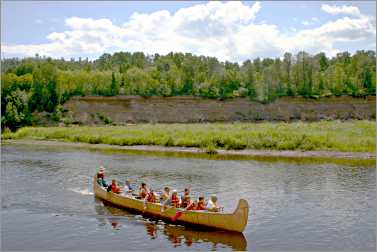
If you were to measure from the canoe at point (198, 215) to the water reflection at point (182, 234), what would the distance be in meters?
0.29

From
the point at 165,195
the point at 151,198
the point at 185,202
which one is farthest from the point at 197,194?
the point at 185,202

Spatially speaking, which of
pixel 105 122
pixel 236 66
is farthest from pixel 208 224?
pixel 236 66

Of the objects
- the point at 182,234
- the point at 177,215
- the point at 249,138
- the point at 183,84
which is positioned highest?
the point at 183,84

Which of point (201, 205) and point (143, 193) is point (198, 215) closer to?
point (201, 205)

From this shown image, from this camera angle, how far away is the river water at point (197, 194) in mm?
20688

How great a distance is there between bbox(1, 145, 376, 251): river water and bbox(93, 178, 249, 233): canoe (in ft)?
1.26

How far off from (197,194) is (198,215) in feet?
27.0

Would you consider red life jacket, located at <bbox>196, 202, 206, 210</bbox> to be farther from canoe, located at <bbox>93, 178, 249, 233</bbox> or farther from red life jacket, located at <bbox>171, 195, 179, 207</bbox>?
red life jacket, located at <bbox>171, 195, 179, 207</bbox>

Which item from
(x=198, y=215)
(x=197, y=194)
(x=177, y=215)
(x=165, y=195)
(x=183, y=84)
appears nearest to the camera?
(x=198, y=215)

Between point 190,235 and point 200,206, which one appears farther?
point 200,206

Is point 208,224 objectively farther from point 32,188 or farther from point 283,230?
point 32,188

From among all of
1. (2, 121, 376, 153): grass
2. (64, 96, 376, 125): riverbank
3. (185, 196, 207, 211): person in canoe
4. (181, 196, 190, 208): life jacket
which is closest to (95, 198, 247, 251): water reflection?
(185, 196, 207, 211): person in canoe

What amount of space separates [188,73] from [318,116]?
33744 mm

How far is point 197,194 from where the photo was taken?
1205 inches
